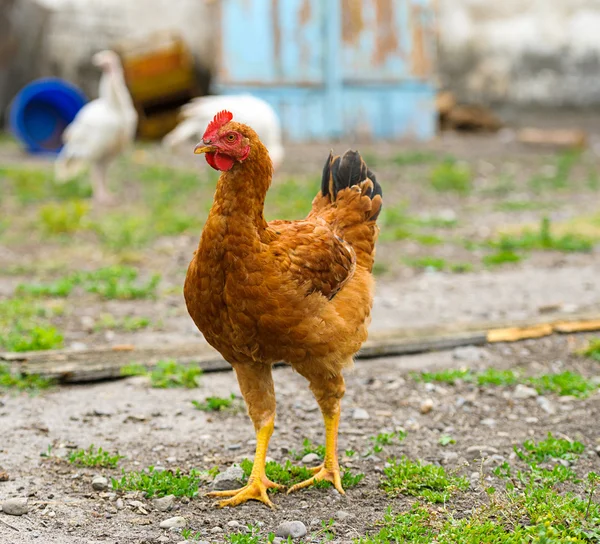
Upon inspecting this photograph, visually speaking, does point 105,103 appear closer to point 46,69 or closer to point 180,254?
point 180,254

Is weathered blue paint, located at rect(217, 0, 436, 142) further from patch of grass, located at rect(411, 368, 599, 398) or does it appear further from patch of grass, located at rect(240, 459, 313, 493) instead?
patch of grass, located at rect(240, 459, 313, 493)

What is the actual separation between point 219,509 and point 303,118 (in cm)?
1008

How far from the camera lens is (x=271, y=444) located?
13.7 ft

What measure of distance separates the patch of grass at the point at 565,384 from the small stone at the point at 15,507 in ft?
8.97

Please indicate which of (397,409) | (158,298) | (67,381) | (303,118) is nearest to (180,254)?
(158,298)

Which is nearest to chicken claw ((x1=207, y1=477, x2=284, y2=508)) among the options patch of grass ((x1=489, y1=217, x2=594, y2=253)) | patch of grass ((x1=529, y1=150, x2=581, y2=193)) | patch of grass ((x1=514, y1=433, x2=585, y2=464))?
patch of grass ((x1=514, y1=433, x2=585, y2=464))

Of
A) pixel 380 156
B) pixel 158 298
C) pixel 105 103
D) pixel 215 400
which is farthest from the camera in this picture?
pixel 380 156

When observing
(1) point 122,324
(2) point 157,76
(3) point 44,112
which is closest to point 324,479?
(1) point 122,324

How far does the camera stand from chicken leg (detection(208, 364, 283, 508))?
3564 millimetres

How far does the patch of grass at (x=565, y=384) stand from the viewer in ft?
15.1

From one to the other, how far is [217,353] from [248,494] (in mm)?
1554

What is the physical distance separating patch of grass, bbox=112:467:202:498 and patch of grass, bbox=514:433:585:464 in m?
1.48

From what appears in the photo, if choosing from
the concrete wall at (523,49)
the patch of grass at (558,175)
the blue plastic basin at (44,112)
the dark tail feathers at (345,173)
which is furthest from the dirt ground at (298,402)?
the concrete wall at (523,49)

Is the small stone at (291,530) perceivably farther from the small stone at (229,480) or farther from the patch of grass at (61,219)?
the patch of grass at (61,219)
